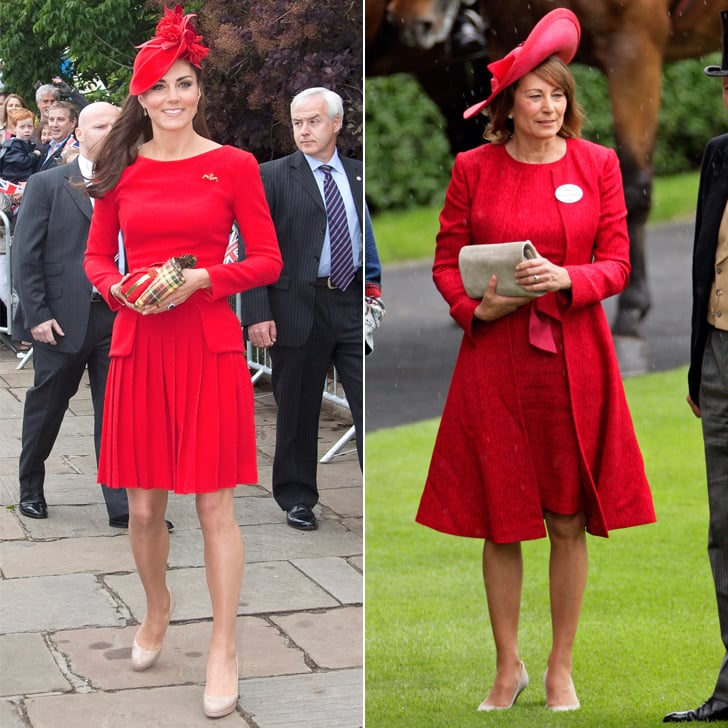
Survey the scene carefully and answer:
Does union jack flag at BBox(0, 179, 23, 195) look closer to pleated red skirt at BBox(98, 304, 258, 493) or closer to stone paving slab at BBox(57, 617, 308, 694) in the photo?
pleated red skirt at BBox(98, 304, 258, 493)

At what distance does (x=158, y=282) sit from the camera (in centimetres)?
260

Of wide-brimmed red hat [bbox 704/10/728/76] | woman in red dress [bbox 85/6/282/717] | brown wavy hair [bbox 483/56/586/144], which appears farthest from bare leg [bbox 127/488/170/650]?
wide-brimmed red hat [bbox 704/10/728/76]

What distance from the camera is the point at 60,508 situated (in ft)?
9.64

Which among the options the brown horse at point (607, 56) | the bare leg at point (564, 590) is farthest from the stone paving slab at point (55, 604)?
the brown horse at point (607, 56)

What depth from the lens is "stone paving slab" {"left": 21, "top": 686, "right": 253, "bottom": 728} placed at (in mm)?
2738

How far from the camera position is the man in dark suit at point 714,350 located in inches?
112

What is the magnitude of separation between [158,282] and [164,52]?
422 mm

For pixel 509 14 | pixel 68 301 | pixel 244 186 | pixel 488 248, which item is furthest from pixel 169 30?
pixel 509 14

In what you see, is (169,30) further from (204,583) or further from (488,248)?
(204,583)

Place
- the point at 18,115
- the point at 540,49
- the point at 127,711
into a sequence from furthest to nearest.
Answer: the point at 18,115 → the point at 127,711 → the point at 540,49

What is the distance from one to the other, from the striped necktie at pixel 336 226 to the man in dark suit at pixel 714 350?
69 centimetres

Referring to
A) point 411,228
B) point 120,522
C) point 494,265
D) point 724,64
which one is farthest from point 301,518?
point 411,228

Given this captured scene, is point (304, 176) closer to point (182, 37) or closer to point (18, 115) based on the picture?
point (182, 37)

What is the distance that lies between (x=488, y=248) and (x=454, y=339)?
361 centimetres
